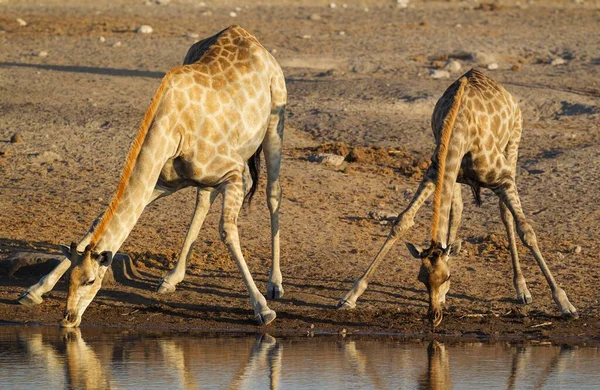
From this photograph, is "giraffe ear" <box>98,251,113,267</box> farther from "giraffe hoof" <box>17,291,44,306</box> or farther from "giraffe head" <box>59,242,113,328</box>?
"giraffe hoof" <box>17,291,44,306</box>

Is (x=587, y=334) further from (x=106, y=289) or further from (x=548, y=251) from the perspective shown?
(x=106, y=289)

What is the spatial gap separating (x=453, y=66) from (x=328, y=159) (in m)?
5.78

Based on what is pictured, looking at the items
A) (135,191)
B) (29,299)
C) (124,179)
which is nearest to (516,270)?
(135,191)

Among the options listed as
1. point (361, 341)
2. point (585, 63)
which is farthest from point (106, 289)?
point (585, 63)

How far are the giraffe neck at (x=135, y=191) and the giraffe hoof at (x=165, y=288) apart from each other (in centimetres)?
123

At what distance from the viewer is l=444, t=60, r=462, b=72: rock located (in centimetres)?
2000

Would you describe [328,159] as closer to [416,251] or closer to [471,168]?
[471,168]

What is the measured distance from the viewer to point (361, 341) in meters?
9.57

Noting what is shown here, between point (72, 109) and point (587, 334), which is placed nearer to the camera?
point (587, 334)

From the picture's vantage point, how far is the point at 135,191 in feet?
32.1

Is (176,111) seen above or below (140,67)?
above

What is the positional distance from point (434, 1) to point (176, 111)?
22148mm

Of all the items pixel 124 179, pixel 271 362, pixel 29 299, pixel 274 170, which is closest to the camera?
pixel 271 362

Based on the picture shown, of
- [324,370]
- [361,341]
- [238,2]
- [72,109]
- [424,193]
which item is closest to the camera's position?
[324,370]
